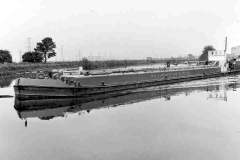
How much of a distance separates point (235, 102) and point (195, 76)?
14.5 meters

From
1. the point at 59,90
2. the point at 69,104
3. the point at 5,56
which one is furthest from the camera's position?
the point at 5,56

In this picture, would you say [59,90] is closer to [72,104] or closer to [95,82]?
[72,104]

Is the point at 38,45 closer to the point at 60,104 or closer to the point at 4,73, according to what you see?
the point at 4,73

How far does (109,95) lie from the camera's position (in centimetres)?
2027

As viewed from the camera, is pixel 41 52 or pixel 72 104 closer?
pixel 72 104

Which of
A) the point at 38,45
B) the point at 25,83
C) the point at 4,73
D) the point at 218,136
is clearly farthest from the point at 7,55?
the point at 218,136

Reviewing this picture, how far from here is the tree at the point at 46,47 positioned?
185 feet

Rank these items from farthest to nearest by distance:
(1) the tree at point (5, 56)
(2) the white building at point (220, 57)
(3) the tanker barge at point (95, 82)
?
(1) the tree at point (5, 56) → (2) the white building at point (220, 57) → (3) the tanker barge at point (95, 82)

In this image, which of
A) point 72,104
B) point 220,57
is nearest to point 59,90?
point 72,104

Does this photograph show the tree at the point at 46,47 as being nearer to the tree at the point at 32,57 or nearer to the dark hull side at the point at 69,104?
the tree at the point at 32,57

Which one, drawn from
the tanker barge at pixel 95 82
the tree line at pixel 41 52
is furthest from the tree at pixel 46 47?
the tanker barge at pixel 95 82

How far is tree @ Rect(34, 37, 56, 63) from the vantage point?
56.5m

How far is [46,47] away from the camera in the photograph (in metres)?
57.0

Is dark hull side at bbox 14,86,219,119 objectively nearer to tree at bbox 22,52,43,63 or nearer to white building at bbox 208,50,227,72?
white building at bbox 208,50,227,72
